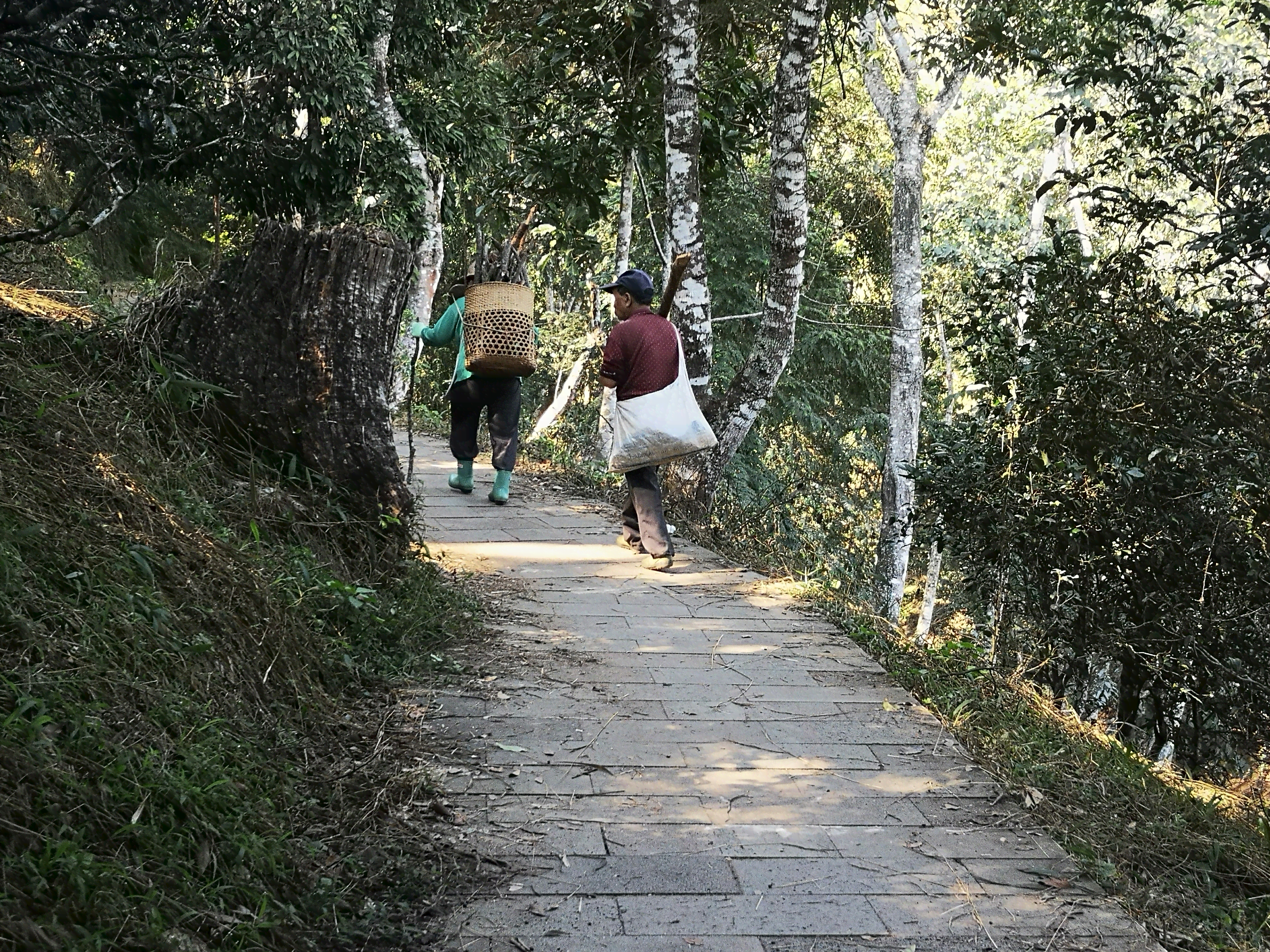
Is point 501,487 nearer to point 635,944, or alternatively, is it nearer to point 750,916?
point 750,916

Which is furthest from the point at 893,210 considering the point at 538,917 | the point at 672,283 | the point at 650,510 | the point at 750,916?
the point at 538,917

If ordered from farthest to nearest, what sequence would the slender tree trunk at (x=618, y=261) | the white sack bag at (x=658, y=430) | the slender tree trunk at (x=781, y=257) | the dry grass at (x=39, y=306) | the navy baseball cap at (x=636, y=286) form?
1. the slender tree trunk at (x=618, y=261)
2. the slender tree trunk at (x=781, y=257)
3. the navy baseball cap at (x=636, y=286)
4. the white sack bag at (x=658, y=430)
5. the dry grass at (x=39, y=306)

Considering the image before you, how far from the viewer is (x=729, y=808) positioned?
4.16 meters

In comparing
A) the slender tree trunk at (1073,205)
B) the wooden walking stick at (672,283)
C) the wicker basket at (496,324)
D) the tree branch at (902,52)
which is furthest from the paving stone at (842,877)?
the slender tree trunk at (1073,205)

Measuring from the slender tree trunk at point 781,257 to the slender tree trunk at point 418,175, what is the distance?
3388 mm

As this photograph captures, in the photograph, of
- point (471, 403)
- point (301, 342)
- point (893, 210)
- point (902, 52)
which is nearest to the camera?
point (301, 342)

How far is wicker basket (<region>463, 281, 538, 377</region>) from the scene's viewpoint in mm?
9016

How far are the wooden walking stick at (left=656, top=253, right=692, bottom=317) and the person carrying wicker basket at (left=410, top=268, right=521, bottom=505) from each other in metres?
1.27

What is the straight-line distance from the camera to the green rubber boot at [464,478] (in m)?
10.2

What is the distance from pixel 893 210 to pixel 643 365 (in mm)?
8478

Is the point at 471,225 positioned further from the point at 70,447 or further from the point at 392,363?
the point at 70,447

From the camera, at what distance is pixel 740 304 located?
64.2 ft

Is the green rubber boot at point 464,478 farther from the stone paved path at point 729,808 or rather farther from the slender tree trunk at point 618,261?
the stone paved path at point 729,808

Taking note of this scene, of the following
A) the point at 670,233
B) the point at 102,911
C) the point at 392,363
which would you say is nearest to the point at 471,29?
the point at 670,233
